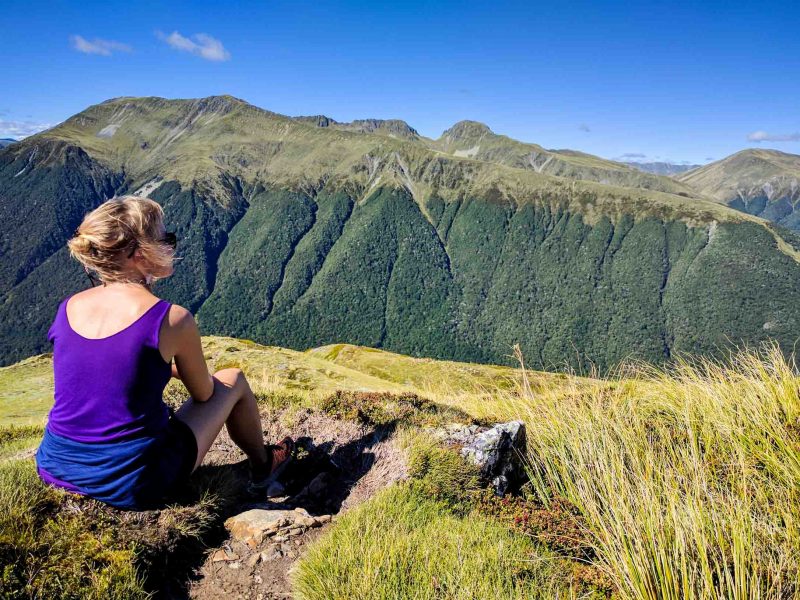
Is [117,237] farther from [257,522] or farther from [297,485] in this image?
[297,485]

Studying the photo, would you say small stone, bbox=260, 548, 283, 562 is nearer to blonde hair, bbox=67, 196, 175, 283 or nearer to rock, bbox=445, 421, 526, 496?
rock, bbox=445, 421, 526, 496

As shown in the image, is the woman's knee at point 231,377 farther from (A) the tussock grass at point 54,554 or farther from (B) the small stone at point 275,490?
(A) the tussock grass at point 54,554

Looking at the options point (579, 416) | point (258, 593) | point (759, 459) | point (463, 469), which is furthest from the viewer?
point (579, 416)

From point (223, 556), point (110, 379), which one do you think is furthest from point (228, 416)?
point (110, 379)

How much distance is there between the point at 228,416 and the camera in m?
5.74

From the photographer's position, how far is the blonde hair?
13.7 ft

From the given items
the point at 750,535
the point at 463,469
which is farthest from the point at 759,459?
the point at 463,469

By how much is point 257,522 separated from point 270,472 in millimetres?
1259

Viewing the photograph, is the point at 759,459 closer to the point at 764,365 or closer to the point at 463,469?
the point at 764,365

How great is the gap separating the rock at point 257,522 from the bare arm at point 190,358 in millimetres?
1438

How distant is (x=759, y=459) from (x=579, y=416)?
196cm

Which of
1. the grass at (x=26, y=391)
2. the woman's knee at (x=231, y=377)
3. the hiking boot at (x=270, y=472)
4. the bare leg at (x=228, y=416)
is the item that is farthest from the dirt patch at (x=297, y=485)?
the grass at (x=26, y=391)

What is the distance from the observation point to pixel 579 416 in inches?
248

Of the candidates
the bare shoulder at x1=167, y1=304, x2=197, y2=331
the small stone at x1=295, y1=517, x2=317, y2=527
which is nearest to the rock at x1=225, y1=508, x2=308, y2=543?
the small stone at x1=295, y1=517, x2=317, y2=527
